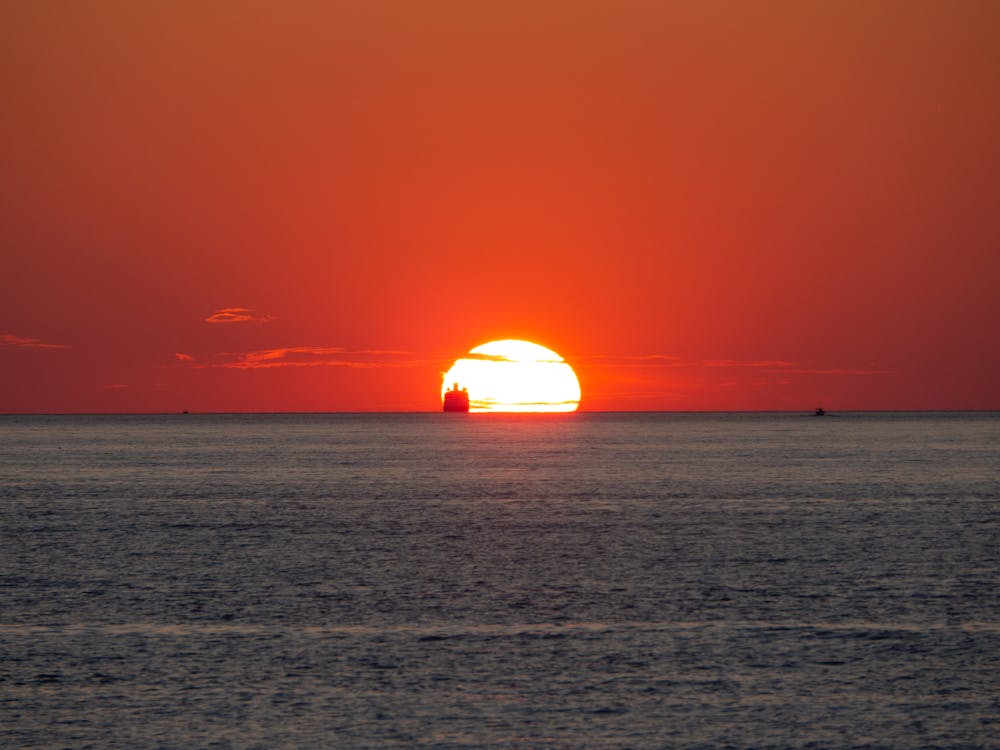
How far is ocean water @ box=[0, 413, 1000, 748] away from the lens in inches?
856

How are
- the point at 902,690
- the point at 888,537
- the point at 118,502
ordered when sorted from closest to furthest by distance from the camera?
the point at 902,690
the point at 888,537
the point at 118,502

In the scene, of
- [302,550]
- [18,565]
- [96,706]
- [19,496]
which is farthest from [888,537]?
[19,496]

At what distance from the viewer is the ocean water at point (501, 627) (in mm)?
21750

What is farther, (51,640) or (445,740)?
(51,640)

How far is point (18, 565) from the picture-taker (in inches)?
1735

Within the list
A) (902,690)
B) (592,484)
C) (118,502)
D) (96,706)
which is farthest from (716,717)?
(592,484)

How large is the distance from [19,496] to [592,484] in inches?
1641

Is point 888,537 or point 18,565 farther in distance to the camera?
point 888,537

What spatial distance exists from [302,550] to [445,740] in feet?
95.8

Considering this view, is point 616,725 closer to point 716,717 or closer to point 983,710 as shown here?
point 716,717

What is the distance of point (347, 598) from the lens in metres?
35.6

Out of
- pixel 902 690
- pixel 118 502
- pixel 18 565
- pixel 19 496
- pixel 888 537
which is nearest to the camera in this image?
pixel 902 690

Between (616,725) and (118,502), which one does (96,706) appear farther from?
(118,502)

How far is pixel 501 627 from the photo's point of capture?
30.6m
